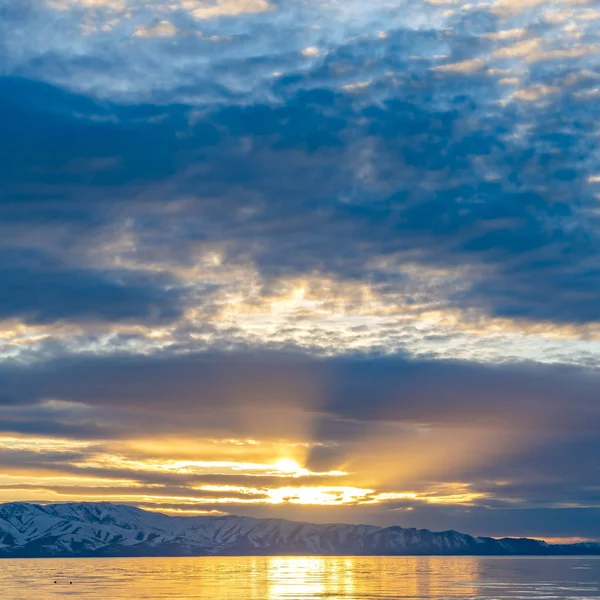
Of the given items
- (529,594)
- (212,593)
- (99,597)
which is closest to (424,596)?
(529,594)

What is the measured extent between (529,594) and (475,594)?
13.7 m

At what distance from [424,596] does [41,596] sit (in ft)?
260

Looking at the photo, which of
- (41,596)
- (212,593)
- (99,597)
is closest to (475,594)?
(212,593)

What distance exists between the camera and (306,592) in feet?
647

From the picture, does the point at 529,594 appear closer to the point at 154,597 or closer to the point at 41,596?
the point at 154,597

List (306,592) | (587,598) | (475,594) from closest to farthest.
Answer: (587,598) → (475,594) → (306,592)

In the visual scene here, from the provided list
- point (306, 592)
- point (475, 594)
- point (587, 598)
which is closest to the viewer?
point (587, 598)

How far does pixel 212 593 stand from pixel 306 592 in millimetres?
20702

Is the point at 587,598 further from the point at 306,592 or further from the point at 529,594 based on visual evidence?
the point at 306,592

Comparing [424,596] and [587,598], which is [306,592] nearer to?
[424,596]

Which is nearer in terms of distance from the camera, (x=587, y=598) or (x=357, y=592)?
(x=587, y=598)

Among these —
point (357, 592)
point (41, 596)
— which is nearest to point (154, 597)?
point (41, 596)

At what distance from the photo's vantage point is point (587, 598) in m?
173

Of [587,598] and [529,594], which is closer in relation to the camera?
[587,598]
